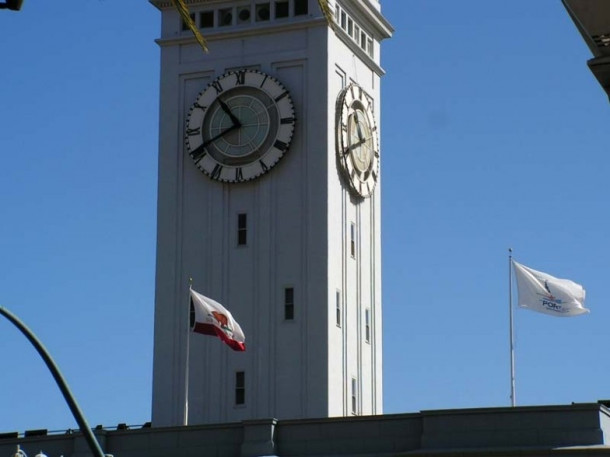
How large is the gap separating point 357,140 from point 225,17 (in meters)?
7.11

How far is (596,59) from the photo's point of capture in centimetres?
1027

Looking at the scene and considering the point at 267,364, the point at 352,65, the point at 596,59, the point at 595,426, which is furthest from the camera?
the point at 352,65

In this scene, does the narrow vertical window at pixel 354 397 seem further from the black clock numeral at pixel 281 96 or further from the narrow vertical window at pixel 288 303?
the black clock numeral at pixel 281 96

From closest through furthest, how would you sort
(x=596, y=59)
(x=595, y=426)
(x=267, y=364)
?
(x=596, y=59) → (x=595, y=426) → (x=267, y=364)

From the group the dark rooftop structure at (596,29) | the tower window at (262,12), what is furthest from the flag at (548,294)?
the dark rooftop structure at (596,29)

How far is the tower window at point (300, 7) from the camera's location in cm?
6169

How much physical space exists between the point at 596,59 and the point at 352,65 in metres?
54.6

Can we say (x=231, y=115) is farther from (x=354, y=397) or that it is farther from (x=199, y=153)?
(x=354, y=397)

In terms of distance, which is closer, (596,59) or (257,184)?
(596,59)

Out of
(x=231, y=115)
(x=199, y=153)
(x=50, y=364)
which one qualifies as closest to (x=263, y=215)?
(x=199, y=153)

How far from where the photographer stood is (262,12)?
205 ft

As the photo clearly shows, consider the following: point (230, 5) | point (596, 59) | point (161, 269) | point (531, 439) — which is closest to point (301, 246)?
point (161, 269)

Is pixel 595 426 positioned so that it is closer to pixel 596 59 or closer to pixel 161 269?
pixel 161 269

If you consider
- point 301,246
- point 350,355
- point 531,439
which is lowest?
point 531,439
